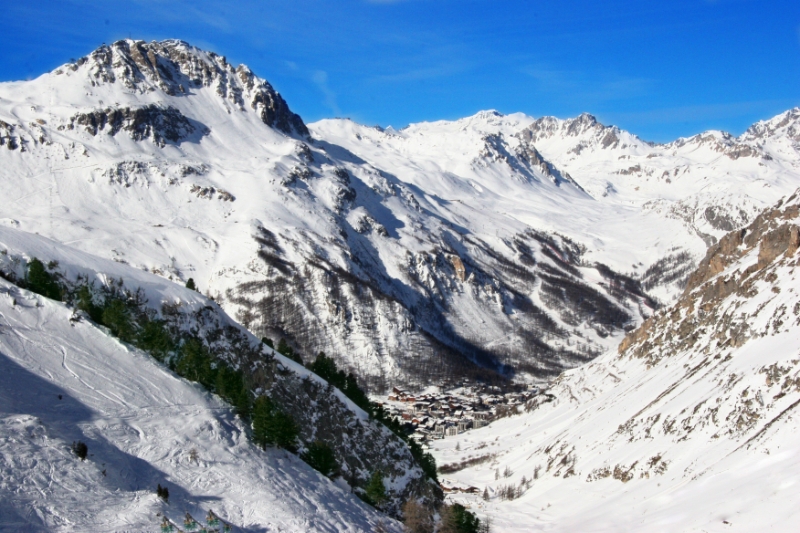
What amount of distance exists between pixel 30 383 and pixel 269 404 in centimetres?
1457

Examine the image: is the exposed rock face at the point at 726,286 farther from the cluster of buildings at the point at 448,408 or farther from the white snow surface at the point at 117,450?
the white snow surface at the point at 117,450

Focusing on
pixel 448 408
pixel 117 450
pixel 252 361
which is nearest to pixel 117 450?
pixel 117 450

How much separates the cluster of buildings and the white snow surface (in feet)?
231

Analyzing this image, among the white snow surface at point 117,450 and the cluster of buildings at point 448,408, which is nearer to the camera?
the white snow surface at point 117,450

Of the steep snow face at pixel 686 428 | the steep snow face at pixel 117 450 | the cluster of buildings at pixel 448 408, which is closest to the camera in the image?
the steep snow face at pixel 117 450

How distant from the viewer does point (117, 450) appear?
35.9 m

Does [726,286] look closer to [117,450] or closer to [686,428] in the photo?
[686,428]

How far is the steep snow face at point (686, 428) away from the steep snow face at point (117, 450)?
20.8 m

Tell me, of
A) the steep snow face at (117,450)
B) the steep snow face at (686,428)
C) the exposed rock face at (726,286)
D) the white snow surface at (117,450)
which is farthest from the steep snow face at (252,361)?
the exposed rock face at (726,286)

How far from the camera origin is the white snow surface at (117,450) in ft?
101

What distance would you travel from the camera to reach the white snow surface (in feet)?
101

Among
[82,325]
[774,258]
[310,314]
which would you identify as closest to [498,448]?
[774,258]

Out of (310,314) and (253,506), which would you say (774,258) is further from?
(310,314)

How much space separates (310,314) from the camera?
568 ft
